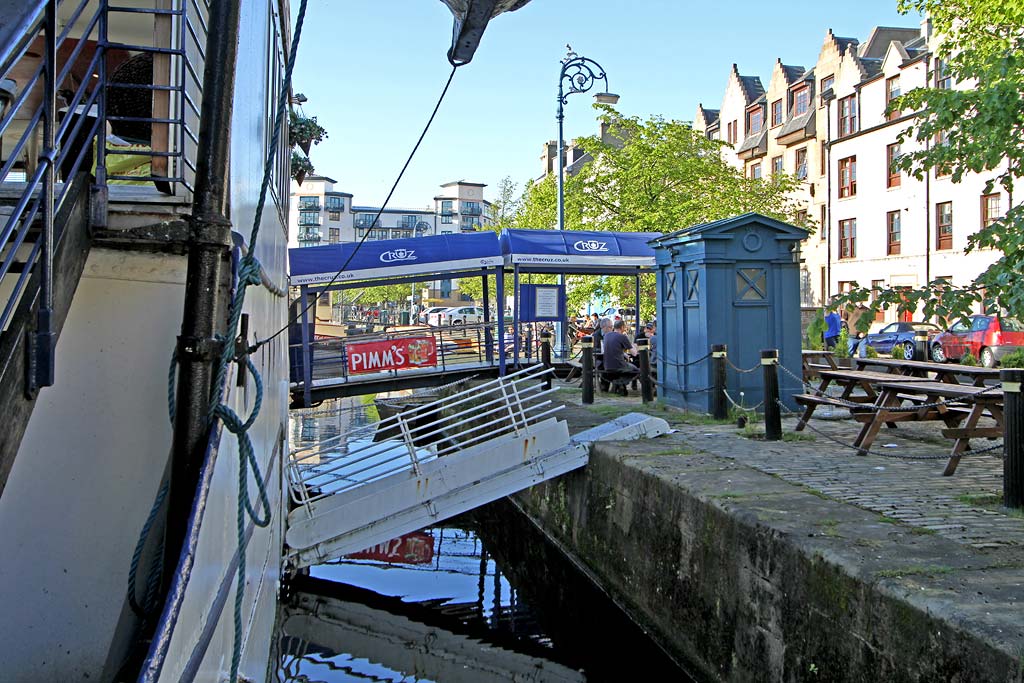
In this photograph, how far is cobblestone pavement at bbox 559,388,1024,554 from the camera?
5457 mm

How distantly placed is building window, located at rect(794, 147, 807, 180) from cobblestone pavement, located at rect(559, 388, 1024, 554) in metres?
35.1

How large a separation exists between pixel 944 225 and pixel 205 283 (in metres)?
35.2

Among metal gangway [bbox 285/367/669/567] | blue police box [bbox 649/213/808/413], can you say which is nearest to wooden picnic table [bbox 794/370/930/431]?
blue police box [bbox 649/213/808/413]

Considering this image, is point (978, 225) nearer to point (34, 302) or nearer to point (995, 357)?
point (995, 357)

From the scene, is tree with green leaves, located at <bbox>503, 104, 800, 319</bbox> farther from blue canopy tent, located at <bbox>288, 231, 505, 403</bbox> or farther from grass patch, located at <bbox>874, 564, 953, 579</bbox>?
grass patch, located at <bbox>874, 564, 953, 579</bbox>

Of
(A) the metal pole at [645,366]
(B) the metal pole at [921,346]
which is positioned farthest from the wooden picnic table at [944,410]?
(B) the metal pole at [921,346]

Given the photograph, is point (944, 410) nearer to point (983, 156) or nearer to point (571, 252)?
point (983, 156)

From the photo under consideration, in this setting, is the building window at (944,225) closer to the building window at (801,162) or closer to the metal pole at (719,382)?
the building window at (801,162)

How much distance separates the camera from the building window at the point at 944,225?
33.0 meters

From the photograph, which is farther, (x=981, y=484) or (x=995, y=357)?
(x=995, y=357)

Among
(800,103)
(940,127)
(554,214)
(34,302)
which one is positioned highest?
(800,103)

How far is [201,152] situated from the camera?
9.53 ft

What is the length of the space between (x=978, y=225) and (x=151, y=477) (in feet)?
109

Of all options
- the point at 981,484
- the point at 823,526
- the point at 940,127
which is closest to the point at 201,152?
the point at 823,526
